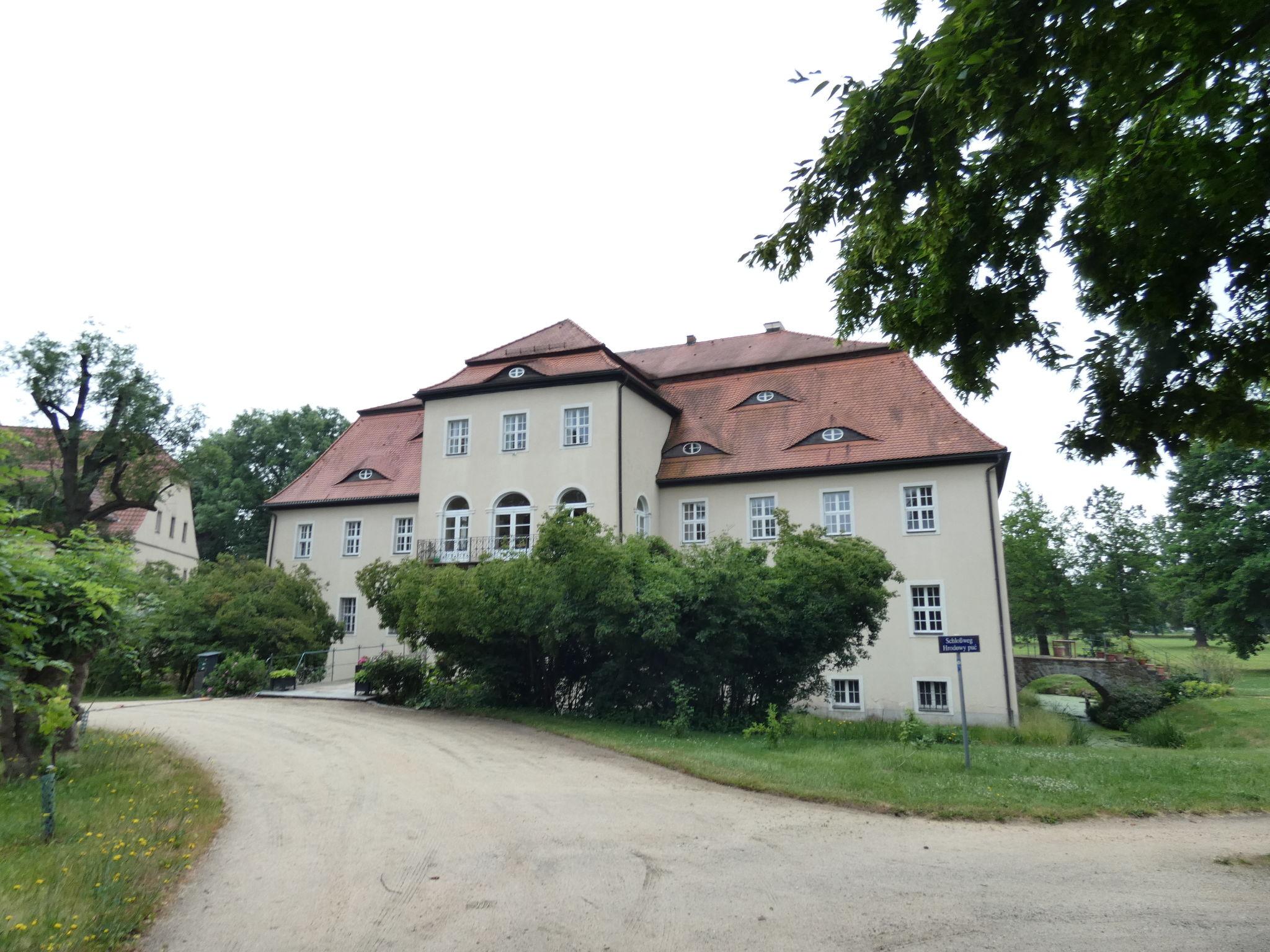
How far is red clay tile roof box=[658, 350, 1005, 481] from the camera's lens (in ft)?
82.5

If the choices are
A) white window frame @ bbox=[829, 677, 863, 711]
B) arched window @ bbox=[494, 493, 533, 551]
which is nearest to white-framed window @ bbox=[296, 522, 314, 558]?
arched window @ bbox=[494, 493, 533, 551]

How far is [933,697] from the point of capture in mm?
23422

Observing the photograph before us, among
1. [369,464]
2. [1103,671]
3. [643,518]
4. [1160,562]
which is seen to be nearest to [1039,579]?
[1160,562]

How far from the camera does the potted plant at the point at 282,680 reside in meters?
→ 23.9

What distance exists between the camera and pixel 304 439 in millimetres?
51062

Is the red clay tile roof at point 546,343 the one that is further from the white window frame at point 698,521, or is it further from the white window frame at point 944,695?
the white window frame at point 944,695

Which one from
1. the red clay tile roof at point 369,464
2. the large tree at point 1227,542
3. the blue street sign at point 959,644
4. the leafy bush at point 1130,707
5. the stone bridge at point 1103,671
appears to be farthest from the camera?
the large tree at point 1227,542

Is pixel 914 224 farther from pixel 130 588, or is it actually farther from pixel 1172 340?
pixel 130 588

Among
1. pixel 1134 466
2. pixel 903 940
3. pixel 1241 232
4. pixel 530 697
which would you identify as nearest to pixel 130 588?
pixel 530 697

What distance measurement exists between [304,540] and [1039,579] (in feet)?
131

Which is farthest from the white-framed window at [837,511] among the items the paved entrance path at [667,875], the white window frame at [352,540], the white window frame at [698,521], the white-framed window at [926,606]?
the white window frame at [352,540]

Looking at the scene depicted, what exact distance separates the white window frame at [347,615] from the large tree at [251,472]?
1942 centimetres

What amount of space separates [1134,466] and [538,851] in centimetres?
608

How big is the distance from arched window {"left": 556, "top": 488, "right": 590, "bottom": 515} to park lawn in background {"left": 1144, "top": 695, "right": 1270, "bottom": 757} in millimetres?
16525
